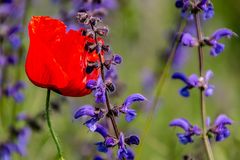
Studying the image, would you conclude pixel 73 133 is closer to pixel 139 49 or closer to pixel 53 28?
pixel 139 49

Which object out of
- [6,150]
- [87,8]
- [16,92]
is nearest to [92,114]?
[87,8]

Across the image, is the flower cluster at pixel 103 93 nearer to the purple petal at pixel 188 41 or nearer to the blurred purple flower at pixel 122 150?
the blurred purple flower at pixel 122 150

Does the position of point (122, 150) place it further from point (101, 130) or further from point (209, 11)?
point (209, 11)

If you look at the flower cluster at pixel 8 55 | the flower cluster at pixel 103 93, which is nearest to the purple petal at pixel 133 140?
the flower cluster at pixel 103 93

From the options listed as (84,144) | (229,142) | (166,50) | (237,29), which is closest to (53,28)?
(84,144)

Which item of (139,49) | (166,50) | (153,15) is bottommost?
(166,50)

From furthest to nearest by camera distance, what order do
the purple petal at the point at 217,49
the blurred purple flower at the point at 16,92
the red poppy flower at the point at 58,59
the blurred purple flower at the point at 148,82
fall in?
the blurred purple flower at the point at 148,82 → the blurred purple flower at the point at 16,92 → the purple petal at the point at 217,49 → the red poppy flower at the point at 58,59
